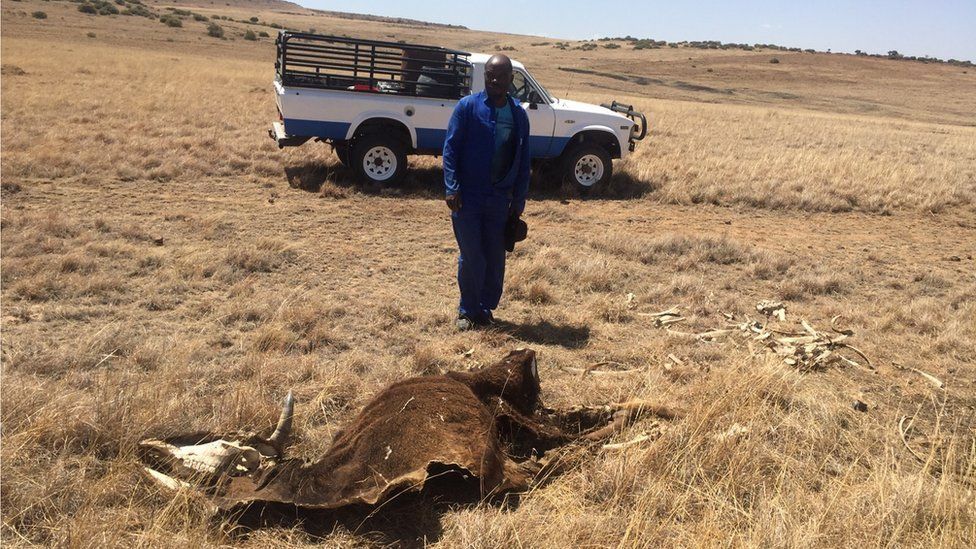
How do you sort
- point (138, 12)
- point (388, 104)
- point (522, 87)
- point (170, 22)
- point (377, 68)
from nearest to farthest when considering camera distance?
point (388, 104), point (377, 68), point (522, 87), point (170, 22), point (138, 12)

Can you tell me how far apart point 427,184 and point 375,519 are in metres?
8.08

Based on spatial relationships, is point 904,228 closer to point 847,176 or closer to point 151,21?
point 847,176

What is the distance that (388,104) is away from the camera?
9.83 m

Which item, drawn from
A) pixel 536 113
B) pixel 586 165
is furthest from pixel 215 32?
pixel 586 165

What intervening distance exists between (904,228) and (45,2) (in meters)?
73.3

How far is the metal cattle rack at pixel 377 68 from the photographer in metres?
9.83

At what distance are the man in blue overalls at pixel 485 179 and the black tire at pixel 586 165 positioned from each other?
18.1 ft

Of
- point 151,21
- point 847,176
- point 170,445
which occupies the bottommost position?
point 170,445

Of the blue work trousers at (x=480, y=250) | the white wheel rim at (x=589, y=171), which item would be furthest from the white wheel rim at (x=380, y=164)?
the blue work trousers at (x=480, y=250)

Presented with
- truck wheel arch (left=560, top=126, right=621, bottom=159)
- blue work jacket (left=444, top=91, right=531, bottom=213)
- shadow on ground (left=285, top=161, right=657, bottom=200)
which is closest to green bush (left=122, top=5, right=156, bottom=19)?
shadow on ground (left=285, top=161, right=657, bottom=200)

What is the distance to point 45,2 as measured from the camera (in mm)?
62219

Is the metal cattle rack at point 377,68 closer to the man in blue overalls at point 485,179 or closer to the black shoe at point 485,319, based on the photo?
the man in blue overalls at point 485,179

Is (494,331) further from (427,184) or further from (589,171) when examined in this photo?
(589,171)

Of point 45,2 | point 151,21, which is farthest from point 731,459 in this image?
point 45,2
